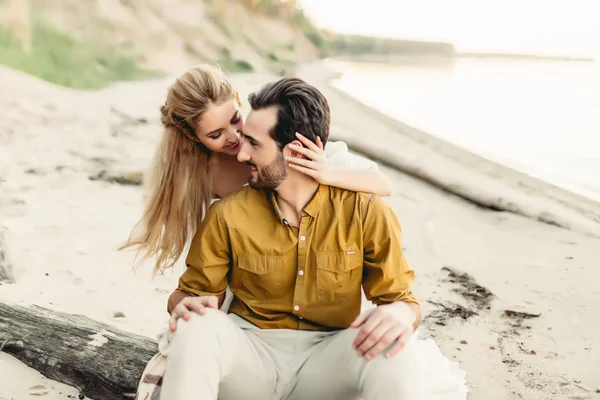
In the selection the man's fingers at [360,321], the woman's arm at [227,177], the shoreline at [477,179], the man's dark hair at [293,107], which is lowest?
the shoreline at [477,179]

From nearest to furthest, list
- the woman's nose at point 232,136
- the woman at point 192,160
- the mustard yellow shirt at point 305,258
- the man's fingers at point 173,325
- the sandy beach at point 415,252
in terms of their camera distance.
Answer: the man's fingers at point 173,325 → the mustard yellow shirt at point 305,258 → the woman at point 192,160 → the woman's nose at point 232,136 → the sandy beach at point 415,252

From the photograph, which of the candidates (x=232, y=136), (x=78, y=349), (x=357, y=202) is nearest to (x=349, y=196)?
(x=357, y=202)

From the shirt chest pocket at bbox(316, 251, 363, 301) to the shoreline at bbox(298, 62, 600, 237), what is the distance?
4.02m

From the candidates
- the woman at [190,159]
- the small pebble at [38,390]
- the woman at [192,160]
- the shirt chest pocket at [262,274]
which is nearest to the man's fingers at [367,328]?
the shirt chest pocket at [262,274]

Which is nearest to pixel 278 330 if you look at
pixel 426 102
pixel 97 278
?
pixel 97 278

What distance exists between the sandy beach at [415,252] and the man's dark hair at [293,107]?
4.78ft

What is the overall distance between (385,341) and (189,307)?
674 mm

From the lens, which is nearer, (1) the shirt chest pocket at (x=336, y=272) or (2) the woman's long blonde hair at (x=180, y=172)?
(1) the shirt chest pocket at (x=336, y=272)

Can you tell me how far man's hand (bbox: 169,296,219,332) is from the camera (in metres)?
2.31

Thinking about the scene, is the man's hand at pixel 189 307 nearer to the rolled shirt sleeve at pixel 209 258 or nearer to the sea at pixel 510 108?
the rolled shirt sleeve at pixel 209 258

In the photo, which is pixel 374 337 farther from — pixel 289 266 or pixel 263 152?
pixel 263 152

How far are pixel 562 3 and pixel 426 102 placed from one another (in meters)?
15.0

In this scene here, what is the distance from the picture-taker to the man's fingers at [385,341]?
2201mm

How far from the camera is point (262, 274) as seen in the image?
8.38 feet
